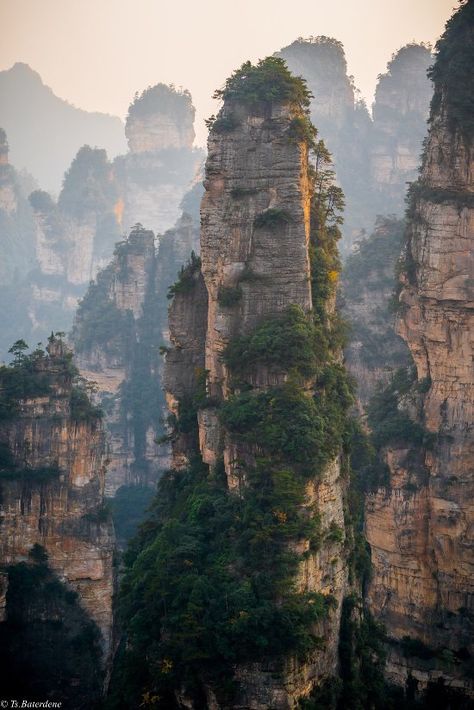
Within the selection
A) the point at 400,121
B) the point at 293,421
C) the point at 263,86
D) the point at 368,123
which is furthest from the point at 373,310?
the point at 368,123

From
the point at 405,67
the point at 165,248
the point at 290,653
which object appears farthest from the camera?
the point at 405,67

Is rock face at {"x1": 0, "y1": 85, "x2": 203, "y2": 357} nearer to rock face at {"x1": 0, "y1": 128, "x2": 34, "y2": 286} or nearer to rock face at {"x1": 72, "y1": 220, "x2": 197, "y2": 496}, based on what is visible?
rock face at {"x1": 0, "y1": 128, "x2": 34, "y2": 286}

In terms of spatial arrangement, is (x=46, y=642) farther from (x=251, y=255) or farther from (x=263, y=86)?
(x=263, y=86)

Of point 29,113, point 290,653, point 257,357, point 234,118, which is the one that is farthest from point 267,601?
point 29,113

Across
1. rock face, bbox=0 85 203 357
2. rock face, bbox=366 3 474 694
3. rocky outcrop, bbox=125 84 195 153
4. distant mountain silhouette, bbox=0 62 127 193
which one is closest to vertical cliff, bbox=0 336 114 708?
rock face, bbox=366 3 474 694

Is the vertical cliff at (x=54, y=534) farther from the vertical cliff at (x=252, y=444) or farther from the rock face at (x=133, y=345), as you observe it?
the rock face at (x=133, y=345)

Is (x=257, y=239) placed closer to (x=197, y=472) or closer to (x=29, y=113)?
(x=197, y=472)
